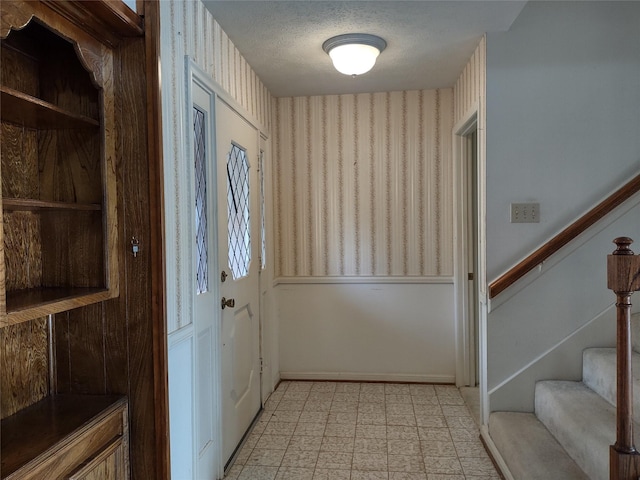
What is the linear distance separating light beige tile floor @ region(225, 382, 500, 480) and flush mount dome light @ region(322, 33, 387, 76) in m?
2.21

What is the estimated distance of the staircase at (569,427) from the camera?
6.08 ft

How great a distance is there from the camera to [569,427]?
6.68ft

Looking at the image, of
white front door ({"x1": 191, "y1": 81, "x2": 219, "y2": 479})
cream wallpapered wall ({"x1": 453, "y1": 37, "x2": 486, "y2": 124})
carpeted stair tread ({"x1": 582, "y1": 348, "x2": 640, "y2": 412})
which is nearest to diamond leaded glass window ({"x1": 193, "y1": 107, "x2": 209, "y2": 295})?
white front door ({"x1": 191, "y1": 81, "x2": 219, "y2": 479})

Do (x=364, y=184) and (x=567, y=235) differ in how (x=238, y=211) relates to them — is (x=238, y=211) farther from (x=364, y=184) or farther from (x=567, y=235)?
(x=567, y=235)

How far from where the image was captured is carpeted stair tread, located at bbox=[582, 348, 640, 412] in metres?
2.12

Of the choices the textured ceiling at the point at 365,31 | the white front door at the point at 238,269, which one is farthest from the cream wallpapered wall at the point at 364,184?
the white front door at the point at 238,269

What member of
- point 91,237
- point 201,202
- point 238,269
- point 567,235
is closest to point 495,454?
point 567,235

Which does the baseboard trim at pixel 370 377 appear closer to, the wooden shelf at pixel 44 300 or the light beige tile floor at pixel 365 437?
the light beige tile floor at pixel 365 437

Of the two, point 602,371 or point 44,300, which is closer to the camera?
point 44,300

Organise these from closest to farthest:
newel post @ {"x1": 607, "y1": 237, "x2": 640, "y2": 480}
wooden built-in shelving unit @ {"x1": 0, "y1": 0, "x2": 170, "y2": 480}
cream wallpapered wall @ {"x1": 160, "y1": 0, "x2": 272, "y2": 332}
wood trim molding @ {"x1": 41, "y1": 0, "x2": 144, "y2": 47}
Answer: wood trim molding @ {"x1": 41, "y1": 0, "x2": 144, "y2": 47} < wooden built-in shelving unit @ {"x1": 0, "y1": 0, "x2": 170, "y2": 480} < newel post @ {"x1": 607, "y1": 237, "x2": 640, "y2": 480} < cream wallpapered wall @ {"x1": 160, "y1": 0, "x2": 272, "y2": 332}

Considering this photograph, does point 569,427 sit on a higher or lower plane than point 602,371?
lower

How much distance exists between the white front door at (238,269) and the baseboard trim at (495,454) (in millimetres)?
1433

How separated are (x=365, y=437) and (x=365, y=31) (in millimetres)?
2362

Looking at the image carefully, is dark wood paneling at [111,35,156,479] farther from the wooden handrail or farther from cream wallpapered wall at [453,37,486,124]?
cream wallpapered wall at [453,37,486,124]
